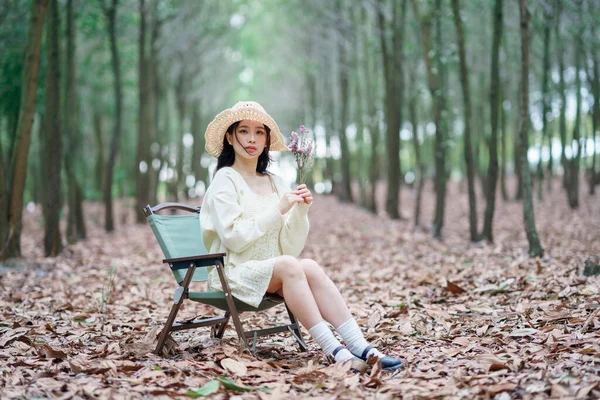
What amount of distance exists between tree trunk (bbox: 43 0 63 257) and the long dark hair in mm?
5512

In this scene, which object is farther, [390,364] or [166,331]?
[166,331]

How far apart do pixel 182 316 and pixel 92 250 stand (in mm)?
5489

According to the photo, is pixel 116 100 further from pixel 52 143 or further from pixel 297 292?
pixel 297 292

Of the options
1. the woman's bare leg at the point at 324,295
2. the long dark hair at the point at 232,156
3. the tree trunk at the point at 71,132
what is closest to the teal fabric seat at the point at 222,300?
the woman's bare leg at the point at 324,295

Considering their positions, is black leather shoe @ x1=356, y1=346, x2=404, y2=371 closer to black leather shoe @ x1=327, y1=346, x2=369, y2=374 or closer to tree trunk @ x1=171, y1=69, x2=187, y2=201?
black leather shoe @ x1=327, y1=346, x2=369, y2=374

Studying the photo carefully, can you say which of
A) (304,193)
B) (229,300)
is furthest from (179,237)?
(304,193)

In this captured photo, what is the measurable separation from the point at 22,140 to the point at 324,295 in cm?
527

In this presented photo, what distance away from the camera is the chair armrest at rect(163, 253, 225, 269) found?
3.64 metres

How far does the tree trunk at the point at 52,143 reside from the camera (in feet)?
28.9

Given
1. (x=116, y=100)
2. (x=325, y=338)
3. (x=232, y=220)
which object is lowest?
(x=325, y=338)

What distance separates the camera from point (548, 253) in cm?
795

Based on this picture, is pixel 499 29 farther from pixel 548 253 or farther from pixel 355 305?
pixel 355 305

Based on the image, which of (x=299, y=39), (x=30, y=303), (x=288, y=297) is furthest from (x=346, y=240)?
(x=299, y=39)

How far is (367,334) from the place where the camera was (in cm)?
440
